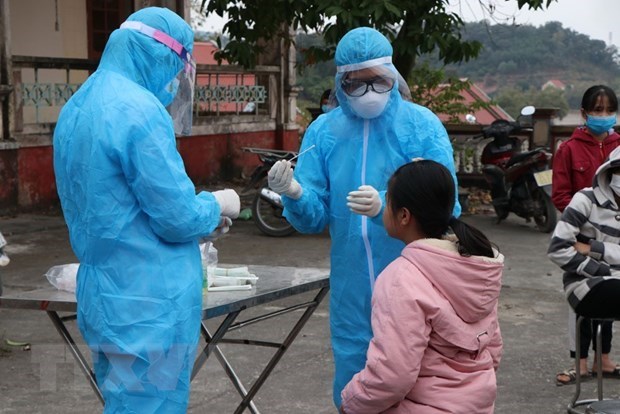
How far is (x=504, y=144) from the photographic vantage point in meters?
10.7

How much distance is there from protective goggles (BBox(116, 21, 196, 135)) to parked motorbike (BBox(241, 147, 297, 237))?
576 centimetres

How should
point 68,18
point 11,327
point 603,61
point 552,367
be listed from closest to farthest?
point 552,367 → point 11,327 → point 68,18 → point 603,61

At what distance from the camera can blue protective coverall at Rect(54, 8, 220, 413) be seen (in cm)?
306

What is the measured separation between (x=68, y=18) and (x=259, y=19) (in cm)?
506

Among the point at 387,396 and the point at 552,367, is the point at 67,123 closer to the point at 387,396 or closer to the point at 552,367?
the point at 387,396

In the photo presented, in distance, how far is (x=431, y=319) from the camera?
2645mm

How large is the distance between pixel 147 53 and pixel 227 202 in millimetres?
593

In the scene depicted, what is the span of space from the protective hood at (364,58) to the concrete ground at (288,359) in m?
1.85

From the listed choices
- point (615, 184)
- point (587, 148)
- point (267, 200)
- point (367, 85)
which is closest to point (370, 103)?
point (367, 85)

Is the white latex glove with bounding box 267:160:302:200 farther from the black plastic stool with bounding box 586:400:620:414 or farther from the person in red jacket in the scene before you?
the person in red jacket

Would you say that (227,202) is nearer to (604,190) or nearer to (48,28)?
(604,190)

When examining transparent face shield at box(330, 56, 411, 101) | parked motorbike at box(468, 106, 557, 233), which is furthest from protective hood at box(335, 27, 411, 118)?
parked motorbike at box(468, 106, 557, 233)

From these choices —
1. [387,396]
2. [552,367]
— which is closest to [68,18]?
[552,367]

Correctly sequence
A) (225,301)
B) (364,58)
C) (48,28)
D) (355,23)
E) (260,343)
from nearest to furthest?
(225,301), (364,58), (260,343), (355,23), (48,28)
